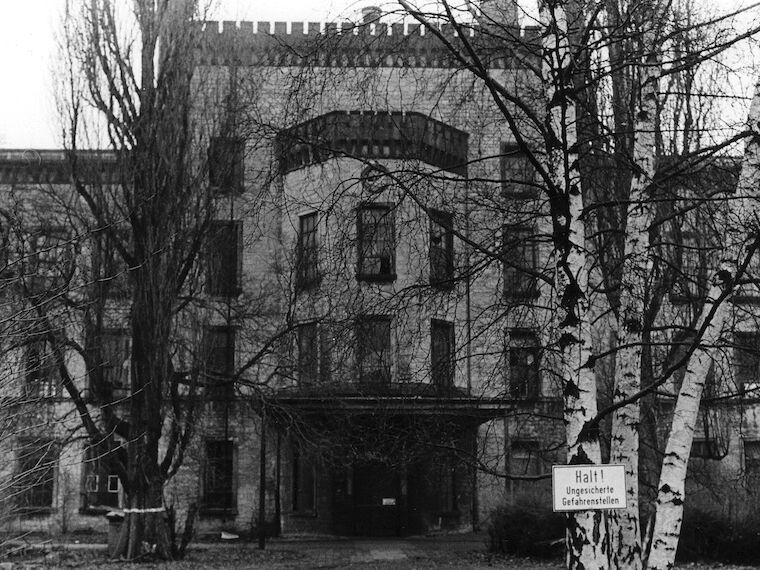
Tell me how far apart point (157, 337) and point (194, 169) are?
164 inches

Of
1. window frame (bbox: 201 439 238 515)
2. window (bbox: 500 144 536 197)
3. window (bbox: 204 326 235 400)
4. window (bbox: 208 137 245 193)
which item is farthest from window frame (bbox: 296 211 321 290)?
window frame (bbox: 201 439 238 515)

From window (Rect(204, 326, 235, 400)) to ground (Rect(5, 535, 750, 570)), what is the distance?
12.8 feet

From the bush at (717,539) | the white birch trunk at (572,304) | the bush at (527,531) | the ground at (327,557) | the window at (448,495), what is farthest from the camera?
the window at (448,495)

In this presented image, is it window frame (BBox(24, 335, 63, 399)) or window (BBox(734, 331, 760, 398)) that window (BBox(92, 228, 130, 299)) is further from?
window (BBox(734, 331, 760, 398))

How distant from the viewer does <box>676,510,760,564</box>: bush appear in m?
20.2

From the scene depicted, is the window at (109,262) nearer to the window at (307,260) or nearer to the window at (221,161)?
the window at (221,161)

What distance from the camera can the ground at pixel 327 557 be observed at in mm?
19969

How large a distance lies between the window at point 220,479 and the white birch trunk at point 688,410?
22259mm

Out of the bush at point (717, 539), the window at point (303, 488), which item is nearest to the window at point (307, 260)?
the bush at point (717, 539)

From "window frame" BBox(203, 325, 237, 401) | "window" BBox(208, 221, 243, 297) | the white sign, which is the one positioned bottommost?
the white sign

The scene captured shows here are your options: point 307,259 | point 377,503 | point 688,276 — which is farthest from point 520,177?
point 377,503

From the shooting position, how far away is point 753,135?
26.3 ft

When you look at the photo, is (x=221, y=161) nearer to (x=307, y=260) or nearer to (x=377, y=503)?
(x=377, y=503)

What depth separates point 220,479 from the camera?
1170 inches
